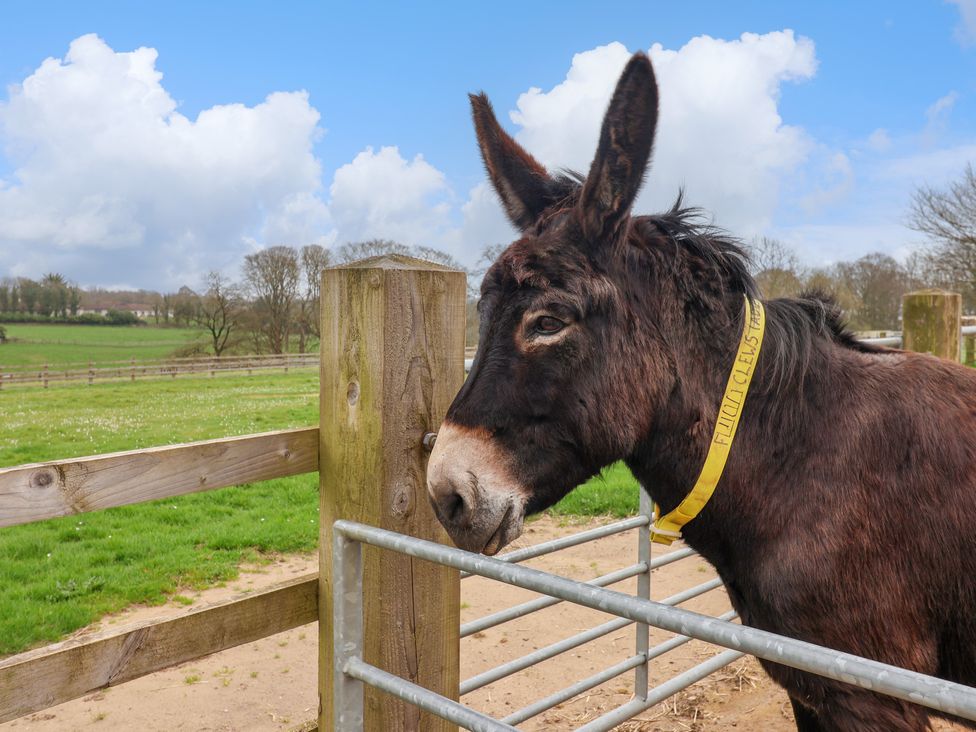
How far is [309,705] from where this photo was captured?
3.91 meters

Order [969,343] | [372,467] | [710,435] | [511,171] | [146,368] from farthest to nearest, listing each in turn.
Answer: [146,368] → [969,343] → [511,171] → [372,467] → [710,435]

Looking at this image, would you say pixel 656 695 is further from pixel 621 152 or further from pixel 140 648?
pixel 621 152

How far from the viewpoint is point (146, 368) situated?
A: 31.3 meters

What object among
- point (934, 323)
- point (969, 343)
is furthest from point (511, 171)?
point (969, 343)

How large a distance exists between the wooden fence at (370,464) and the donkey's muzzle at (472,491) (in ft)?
1.24

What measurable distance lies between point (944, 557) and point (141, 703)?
12.9 ft

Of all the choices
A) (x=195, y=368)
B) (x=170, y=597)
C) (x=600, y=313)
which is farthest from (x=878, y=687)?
(x=195, y=368)

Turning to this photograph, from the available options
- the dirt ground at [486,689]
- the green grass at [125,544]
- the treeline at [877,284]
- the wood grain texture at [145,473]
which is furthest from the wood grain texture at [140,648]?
the treeline at [877,284]

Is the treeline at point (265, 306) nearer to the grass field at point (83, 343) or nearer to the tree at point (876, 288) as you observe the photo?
the grass field at point (83, 343)

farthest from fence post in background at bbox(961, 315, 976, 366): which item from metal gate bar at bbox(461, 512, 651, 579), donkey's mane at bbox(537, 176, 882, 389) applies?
donkey's mane at bbox(537, 176, 882, 389)

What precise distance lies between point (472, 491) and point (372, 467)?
1.58 ft

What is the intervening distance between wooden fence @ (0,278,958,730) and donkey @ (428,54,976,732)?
0.94ft

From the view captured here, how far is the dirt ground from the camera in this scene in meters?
3.70

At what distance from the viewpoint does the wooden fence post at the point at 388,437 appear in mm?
2078
